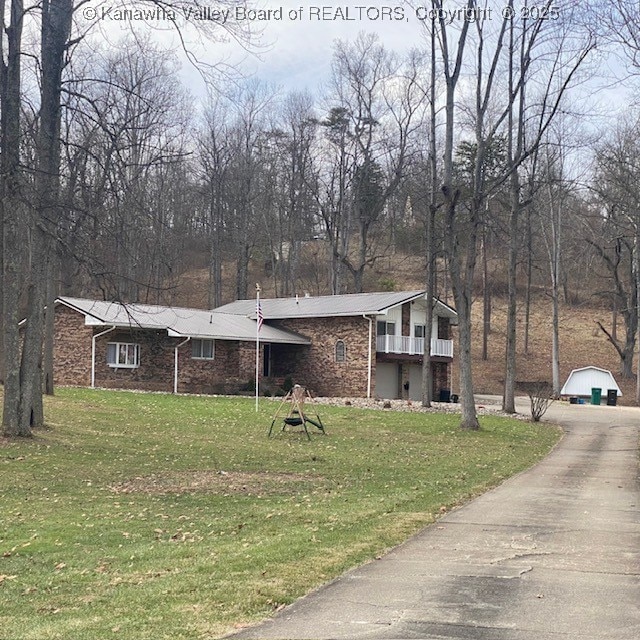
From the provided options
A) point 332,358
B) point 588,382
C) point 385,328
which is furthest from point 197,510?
point 588,382

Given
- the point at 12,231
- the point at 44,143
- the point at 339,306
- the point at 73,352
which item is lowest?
the point at 73,352

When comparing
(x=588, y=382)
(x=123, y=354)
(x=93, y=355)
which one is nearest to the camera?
(x=93, y=355)

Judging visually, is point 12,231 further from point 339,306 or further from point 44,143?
point 339,306

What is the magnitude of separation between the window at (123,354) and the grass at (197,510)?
44.5 ft

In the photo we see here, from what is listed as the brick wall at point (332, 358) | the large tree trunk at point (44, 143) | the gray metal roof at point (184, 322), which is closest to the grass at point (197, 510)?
the large tree trunk at point (44, 143)

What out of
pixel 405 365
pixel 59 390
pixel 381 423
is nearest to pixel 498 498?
pixel 381 423

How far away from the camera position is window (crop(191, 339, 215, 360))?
37094 mm

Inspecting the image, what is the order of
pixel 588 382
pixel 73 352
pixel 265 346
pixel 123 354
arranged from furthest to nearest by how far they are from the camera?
pixel 588 382, pixel 265 346, pixel 123 354, pixel 73 352

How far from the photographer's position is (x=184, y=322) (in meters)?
37.7

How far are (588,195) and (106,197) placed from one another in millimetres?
41042

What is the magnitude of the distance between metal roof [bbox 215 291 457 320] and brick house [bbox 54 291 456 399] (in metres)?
0.06

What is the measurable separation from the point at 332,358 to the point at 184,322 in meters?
6.70

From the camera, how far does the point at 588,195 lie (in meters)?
52.5

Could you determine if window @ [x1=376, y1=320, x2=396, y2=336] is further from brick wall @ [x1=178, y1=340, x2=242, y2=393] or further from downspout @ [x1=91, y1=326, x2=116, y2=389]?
downspout @ [x1=91, y1=326, x2=116, y2=389]
